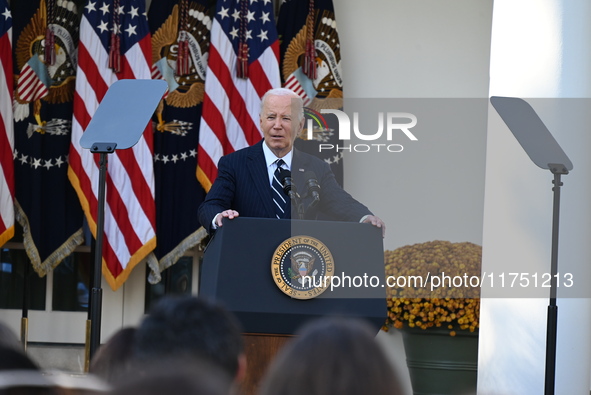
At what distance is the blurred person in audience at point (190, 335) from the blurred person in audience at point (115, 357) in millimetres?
51

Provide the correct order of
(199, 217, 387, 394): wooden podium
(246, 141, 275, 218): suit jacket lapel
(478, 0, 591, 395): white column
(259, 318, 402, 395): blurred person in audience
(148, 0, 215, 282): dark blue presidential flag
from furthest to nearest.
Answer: (148, 0, 215, 282): dark blue presidential flag, (478, 0, 591, 395): white column, (246, 141, 275, 218): suit jacket lapel, (199, 217, 387, 394): wooden podium, (259, 318, 402, 395): blurred person in audience

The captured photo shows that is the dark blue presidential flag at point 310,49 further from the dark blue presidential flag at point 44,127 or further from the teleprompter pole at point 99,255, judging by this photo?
the teleprompter pole at point 99,255

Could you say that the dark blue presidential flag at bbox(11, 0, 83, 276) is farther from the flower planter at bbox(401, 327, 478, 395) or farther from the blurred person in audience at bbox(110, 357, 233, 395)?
the blurred person in audience at bbox(110, 357, 233, 395)

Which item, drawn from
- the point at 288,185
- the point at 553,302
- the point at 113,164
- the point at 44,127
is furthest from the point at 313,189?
the point at 44,127

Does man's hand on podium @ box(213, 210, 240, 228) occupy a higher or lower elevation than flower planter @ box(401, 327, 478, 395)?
higher

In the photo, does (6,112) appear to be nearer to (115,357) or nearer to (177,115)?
(177,115)

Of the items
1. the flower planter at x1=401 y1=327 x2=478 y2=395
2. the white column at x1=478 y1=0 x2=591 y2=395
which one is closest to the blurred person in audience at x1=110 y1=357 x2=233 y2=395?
the white column at x1=478 y1=0 x2=591 y2=395

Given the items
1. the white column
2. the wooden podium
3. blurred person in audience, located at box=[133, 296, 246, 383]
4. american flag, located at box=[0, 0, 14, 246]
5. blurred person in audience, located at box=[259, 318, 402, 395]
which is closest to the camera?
blurred person in audience, located at box=[259, 318, 402, 395]

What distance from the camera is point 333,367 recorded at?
149cm

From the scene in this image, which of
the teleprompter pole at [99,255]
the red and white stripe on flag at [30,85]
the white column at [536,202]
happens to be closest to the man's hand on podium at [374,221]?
the white column at [536,202]

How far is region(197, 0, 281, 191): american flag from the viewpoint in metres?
6.58

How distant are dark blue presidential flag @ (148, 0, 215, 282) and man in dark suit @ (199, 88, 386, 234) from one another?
8.10 feet

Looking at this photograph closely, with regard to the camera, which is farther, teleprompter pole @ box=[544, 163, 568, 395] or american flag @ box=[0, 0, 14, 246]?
american flag @ box=[0, 0, 14, 246]

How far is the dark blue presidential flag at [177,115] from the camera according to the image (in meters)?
6.57
